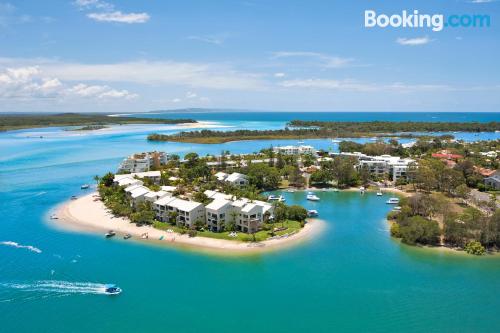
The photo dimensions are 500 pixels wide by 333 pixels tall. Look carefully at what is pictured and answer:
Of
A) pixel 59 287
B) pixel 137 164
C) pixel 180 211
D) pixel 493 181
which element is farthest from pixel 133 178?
pixel 493 181

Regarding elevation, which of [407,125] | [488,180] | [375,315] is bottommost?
[375,315]

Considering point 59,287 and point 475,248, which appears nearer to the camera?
point 59,287

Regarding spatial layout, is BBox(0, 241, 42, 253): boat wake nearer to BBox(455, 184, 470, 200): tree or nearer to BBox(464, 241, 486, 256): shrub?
BBox(464, 241, 486, 256): shrub

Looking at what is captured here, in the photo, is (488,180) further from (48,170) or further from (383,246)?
(48,170)

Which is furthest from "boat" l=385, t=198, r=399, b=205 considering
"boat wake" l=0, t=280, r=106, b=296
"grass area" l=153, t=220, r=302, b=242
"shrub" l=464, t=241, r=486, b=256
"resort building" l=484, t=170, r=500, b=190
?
"boat wake" l=0, t=280, r=106, b=296

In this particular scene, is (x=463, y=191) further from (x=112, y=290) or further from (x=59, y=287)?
(x=59, y=287)

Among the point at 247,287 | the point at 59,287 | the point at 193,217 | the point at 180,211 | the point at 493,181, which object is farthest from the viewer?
the point at 493,181

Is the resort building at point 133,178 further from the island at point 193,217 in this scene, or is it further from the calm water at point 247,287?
the calm water at point 247,287

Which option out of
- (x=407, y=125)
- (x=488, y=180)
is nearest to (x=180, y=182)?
(x=488, y=180)
